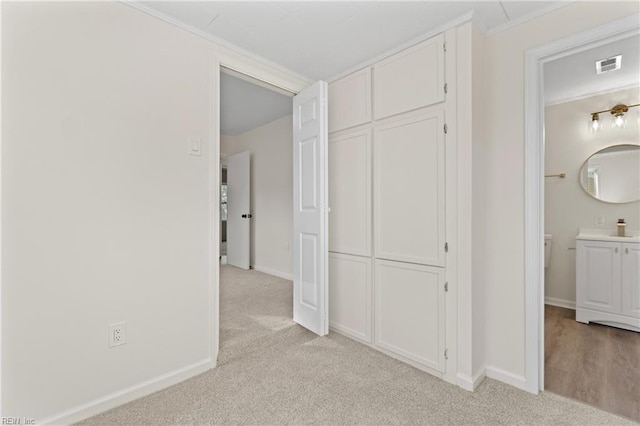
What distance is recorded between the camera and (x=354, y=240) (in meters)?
2.64

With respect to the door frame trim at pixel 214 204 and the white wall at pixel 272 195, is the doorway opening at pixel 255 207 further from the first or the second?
the door frame trim at pixel 214 204

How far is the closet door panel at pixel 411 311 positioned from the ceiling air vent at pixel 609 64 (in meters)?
2.38

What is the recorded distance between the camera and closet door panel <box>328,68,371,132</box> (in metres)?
2.52

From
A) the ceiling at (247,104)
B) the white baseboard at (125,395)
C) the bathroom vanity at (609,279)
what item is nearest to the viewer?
the white baseboard at (125,395)

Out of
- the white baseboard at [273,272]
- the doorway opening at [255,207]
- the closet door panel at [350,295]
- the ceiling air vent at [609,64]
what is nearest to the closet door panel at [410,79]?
the doorway opening at [255,207]

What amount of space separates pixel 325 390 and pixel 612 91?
4.01 m

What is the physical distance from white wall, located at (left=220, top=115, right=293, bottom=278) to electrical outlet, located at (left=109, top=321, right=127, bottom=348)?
9.14 ft

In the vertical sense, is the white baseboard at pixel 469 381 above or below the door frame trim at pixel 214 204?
below

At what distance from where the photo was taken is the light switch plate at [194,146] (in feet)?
6.78

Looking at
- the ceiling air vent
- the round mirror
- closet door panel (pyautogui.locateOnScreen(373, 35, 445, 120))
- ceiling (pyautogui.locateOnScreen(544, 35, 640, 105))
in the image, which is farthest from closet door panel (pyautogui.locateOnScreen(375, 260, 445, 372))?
the round mirror

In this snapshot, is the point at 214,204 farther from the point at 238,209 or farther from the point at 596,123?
the point at 596,123

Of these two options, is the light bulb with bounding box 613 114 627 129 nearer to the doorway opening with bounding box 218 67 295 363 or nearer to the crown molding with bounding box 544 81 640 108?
the crown molding with bounding box 544 81 640 108

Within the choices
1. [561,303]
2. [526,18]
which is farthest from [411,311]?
[561,303]

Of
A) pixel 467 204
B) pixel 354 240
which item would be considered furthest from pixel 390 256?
pixel 467 204
